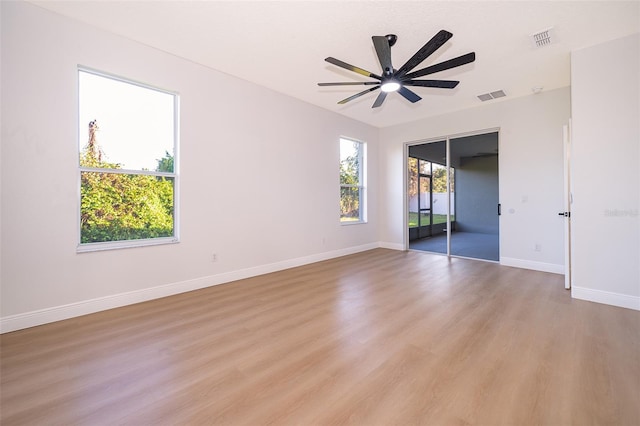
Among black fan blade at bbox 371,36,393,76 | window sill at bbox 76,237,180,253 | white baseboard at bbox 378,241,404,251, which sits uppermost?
black fan blade at bbox 371,36,393,76

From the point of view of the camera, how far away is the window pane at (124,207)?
294 cm

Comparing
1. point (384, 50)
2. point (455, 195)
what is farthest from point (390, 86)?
point (455, 195)

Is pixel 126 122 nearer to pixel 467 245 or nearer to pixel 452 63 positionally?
pixel 452 63

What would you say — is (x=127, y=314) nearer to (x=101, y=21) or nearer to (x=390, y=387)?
(x=390, y=387)

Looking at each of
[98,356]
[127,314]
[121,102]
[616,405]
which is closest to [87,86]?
[121,102]

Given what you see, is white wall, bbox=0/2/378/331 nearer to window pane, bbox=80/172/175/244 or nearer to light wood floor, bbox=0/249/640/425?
window pane, bbox=80/172/175/244

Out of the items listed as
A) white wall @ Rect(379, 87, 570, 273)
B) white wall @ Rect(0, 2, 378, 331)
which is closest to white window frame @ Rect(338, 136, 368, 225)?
white wall @ Rect(0, 2, 378, 331)

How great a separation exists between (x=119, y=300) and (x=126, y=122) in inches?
81.5

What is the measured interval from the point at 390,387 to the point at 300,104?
4.60 m

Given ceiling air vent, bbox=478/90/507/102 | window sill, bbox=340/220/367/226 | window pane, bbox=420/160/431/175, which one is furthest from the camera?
window pane, bbox=420/160/431/175

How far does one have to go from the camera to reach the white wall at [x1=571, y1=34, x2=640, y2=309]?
9.84 feet

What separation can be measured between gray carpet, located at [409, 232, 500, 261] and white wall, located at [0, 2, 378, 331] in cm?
258

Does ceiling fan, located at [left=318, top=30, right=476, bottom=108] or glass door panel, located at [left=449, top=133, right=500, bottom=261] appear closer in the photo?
ceiling fan, located at [left=318, top=30, right=476, bottom=108]

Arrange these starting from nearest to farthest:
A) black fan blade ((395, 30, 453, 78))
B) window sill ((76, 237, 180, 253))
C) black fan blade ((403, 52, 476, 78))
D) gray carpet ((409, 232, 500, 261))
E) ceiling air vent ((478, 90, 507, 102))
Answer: black fan blade ((395, 30, 453, 78))
black fan blade ((403, 52, 476, 78))
window sill ((76, 237, 180, 253))
ceiling air vent ((478, 90, 507, 102))
gray carpet ((409, 232, 500, 261))
